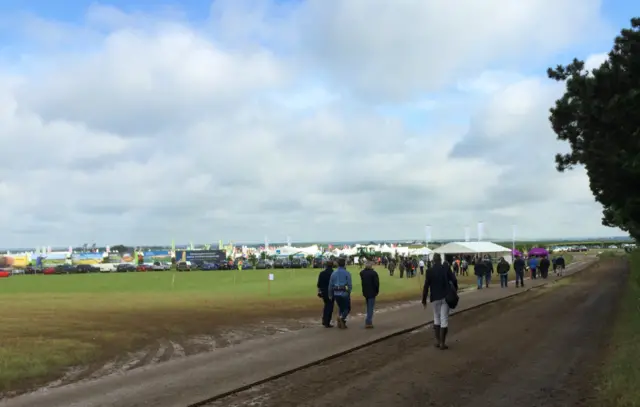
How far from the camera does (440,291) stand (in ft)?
37.7

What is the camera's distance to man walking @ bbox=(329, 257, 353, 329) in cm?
1434

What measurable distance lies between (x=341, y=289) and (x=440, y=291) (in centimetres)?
332

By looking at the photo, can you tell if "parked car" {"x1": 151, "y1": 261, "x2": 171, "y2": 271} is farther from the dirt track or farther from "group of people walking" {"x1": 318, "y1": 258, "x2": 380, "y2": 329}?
the dirt track

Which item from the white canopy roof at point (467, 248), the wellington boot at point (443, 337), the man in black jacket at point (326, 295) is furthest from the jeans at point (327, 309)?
the white canopy roof at point (467, 248)

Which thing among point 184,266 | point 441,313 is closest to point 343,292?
point 441,313

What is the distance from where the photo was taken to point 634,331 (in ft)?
40.7

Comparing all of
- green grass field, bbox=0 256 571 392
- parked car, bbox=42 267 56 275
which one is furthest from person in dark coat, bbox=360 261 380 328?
parked car, bbox=42 267 56 275

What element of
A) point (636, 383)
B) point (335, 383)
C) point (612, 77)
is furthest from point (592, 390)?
point (612, 77)

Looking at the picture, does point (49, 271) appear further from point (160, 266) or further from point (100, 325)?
point (100, 325)

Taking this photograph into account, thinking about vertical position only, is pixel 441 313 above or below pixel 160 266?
below

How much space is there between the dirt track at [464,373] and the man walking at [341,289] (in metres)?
1.87

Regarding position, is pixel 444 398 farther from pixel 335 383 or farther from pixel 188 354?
pixel 188 354

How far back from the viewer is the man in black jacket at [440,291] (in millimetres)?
11266

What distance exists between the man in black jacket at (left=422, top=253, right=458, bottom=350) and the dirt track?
0.33 meters
